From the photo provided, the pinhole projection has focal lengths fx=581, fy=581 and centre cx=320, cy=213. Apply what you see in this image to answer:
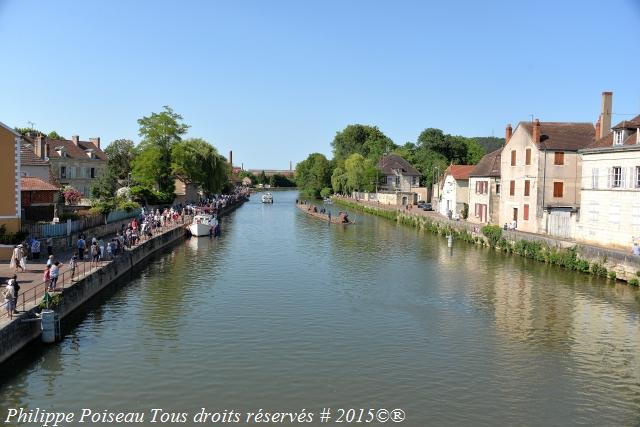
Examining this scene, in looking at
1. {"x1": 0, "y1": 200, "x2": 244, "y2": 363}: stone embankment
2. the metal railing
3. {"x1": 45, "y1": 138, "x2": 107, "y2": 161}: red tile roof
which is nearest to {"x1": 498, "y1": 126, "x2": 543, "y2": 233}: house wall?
{"x1": 0, "y1": 200, "x2": 244, "y2": 363}: stone embankment

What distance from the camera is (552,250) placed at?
36.7 m

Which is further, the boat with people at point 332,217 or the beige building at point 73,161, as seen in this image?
the boat with people at point 332,217

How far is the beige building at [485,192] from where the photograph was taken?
53.6 metres

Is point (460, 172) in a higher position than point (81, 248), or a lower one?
higher

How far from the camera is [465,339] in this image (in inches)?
817

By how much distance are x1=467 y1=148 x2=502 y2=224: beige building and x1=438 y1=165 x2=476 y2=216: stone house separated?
4.01m

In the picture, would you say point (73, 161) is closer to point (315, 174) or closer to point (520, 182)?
point (520, 182)

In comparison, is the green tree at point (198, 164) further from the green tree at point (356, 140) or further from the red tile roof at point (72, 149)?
the green tree at point (356, 140)

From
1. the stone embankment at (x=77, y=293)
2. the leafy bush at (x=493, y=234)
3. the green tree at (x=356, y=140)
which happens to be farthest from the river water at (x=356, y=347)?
the green tree at (x=356, y=140)

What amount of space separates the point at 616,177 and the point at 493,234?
1120 centimetres

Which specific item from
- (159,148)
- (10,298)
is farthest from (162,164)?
(10,298)

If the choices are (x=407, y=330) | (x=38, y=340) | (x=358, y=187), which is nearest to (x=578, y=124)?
(x=407, y=330)

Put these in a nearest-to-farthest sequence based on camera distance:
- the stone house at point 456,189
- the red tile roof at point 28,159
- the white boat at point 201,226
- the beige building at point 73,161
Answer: the red tile roof at point 28,159
the white boat at point 201,226
the beige building at point 73,161
the stone house at point 456,189

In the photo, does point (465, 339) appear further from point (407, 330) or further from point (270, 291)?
point (270, 291)
